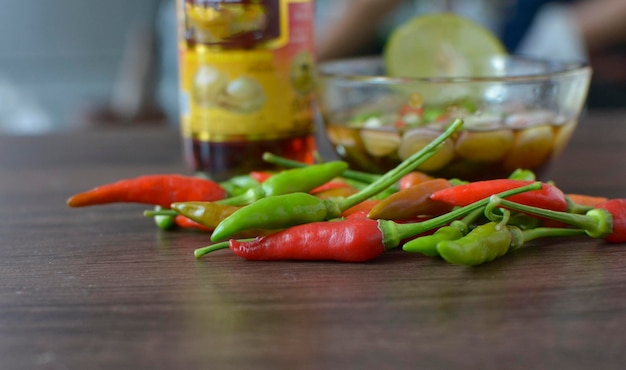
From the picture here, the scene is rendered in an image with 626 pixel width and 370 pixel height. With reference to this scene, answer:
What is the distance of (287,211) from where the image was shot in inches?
29.4

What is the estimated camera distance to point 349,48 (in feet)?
9.61

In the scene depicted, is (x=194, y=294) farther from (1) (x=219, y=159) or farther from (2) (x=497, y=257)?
(1) (x=219, y=159)

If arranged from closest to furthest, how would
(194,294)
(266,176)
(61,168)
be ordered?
1. (194,294)
2. (266,176)
3. (61,168)

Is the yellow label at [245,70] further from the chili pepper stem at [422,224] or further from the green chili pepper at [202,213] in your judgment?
the chili pepper stem at [422,224]

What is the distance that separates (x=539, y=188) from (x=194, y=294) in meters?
0.33

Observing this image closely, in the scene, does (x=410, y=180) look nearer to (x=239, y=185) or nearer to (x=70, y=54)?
(x=239, y=185)

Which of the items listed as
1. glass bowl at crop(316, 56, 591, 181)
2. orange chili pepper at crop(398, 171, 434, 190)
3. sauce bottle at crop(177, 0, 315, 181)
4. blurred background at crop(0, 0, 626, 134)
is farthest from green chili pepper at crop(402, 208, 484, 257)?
blurred background at crop(0, 0, 626, 134)

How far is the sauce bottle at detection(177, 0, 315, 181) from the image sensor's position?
106 centimetres

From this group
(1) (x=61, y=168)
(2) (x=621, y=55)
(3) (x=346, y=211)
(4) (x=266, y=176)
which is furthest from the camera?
(2) (x=621, y=55)

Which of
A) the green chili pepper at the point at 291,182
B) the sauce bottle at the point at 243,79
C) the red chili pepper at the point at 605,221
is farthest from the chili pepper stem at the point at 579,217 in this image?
the sauce bottle at the point at 243,79

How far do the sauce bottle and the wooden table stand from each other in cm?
23

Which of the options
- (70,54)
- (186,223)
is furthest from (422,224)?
(70,54)

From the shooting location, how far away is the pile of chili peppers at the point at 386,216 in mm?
714

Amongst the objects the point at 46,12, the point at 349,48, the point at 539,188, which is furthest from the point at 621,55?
the point at 46,12
